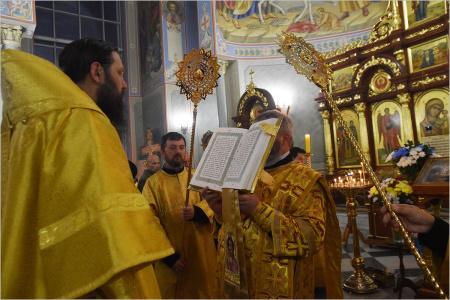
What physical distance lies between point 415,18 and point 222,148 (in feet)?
25.6

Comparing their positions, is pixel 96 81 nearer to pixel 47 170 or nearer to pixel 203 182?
pixel 47 170

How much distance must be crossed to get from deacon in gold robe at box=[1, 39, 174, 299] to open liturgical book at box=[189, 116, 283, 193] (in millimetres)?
563

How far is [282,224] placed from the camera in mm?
1737

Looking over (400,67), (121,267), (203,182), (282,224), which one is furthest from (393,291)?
(400,67)

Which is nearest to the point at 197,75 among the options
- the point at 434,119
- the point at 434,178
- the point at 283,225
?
the point at 283,225

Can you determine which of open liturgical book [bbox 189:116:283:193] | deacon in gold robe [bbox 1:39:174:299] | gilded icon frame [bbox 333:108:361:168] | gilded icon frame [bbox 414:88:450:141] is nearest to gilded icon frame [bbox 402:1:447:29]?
gilded icon frame [bbox 414:88:450:141]

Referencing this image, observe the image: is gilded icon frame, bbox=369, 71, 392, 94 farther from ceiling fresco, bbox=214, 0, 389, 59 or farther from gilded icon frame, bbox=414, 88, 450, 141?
ceiling fresco, bbox=214, 0, 389, 59

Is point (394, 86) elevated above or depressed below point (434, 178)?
above

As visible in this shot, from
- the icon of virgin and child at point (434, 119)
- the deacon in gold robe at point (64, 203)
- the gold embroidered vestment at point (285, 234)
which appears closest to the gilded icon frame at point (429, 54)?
the icon of virgin and child at point (434, 119)

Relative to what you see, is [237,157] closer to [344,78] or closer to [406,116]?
[406,116]

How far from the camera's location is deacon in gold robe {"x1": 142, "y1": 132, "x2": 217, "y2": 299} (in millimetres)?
2746

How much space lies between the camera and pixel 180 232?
286 centimetres

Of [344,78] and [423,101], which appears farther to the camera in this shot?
[344,78]

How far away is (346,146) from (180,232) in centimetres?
689
